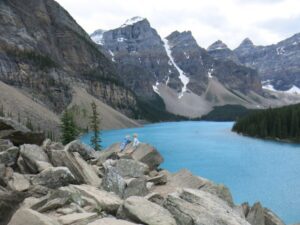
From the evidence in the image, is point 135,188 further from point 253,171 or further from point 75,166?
point 253,171

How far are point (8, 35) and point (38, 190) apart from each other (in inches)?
7184

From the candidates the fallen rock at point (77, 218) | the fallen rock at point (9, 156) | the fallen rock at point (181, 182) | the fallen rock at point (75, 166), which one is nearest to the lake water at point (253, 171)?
the fallen rock at point (181, 182)

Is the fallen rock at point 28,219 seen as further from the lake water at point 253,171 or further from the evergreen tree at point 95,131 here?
the evergreen tree at point 95,131

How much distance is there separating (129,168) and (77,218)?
24.7 feet

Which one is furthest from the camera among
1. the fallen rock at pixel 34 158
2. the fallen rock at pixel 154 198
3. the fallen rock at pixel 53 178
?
the fallen rock at pixel 34 158

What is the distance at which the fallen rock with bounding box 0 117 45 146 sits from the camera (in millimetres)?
16609

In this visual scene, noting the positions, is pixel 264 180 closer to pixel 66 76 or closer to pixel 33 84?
pixel 33 84

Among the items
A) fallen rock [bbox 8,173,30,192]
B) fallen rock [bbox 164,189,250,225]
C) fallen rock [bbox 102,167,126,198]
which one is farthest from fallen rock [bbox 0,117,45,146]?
fallen rock [bbox 164,189,250,225]

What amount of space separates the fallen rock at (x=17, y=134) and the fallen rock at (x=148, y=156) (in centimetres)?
563

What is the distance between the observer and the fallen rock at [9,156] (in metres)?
14.0

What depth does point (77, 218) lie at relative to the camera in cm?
1000

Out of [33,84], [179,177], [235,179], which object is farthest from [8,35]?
[179,177]

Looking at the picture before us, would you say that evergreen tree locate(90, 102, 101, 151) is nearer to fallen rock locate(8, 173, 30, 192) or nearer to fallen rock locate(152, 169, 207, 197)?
fallen rock locate(152, 169, 207, 197)

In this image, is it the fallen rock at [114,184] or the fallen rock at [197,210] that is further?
the fallen rock at [114,184]
